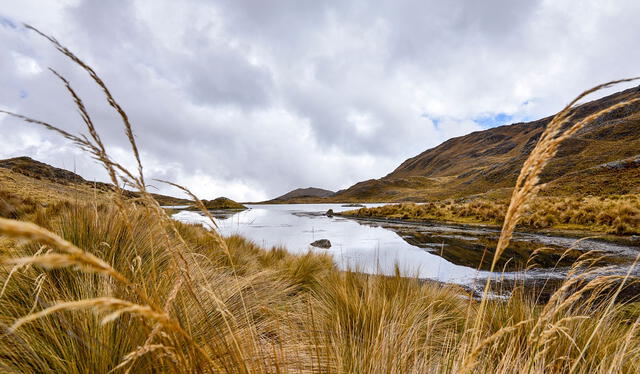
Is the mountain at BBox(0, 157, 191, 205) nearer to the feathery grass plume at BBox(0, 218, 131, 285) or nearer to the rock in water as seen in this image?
the feathery grass plume at BBox(0, 218, 131, 285)

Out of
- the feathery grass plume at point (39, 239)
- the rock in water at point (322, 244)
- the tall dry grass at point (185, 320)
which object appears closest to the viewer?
the feathery grass plume at point (39, 239)

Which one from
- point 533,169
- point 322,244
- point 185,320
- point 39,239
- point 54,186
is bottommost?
point 322,244

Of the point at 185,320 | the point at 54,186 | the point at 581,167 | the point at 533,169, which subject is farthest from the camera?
the point at 581,167

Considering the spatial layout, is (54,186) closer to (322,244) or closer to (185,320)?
(322,244)

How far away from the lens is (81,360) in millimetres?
1383

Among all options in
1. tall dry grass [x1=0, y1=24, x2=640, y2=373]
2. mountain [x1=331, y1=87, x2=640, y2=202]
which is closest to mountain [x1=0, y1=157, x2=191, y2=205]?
tall dry grass [x1=0, y1=24, x2=640, y2=373]

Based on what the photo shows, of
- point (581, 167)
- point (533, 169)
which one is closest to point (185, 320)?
point (533, 169)

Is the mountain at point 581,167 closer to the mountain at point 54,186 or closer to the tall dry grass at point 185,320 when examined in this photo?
the tall dry grass at point 185,320

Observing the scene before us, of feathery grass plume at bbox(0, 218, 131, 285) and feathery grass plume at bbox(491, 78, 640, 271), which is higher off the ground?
feathery grass plume at bbox(491, 78, 640, 271)

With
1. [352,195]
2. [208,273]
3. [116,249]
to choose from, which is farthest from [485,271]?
[352,195]

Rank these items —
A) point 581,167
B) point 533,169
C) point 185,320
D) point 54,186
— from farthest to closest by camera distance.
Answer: point 581,167, point 54,186, point 185,320, point 533,169

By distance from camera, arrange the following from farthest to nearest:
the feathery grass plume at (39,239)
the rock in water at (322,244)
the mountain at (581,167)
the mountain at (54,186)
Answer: the mountain at (581,167)
the rock in water at (322,244)
the mountain at (54,186)
the feathery grass plume at (39,239)

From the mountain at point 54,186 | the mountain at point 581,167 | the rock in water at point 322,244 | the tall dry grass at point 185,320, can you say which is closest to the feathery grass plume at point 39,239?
the tall dry grass at point 185,320

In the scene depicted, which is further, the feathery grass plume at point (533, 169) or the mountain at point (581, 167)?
the mountain at point (581, 167)
